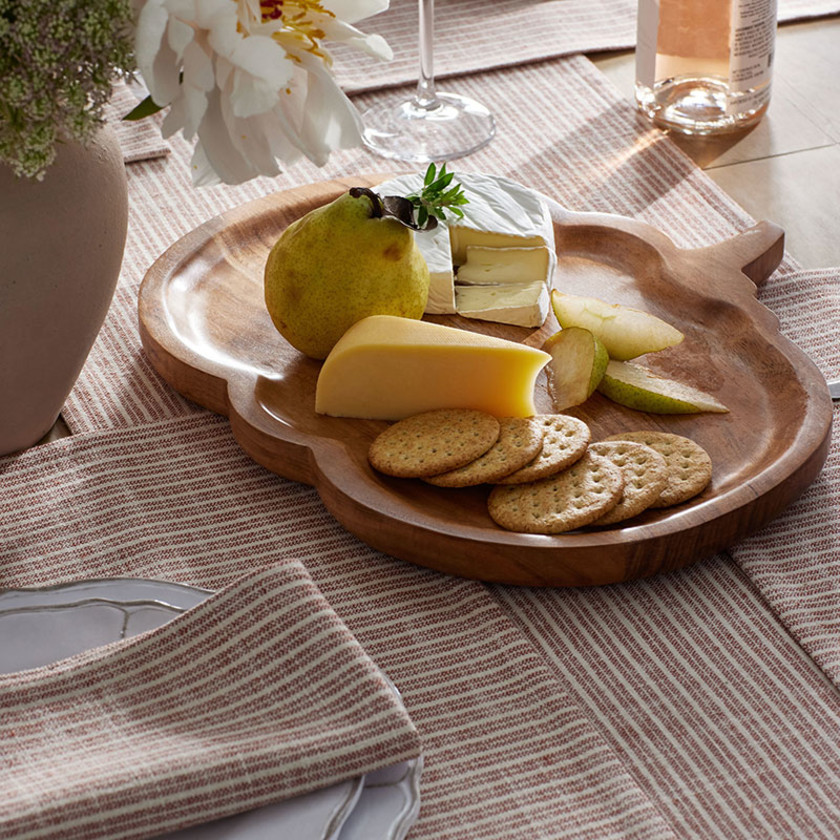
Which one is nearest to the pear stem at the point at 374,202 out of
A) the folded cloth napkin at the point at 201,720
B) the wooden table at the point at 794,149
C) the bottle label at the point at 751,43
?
the folded cloth napkin at the point at 201,720

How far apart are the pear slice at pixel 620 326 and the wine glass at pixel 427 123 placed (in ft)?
1.44

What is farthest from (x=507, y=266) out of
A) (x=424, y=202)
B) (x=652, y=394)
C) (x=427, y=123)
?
(x=427, y=123)

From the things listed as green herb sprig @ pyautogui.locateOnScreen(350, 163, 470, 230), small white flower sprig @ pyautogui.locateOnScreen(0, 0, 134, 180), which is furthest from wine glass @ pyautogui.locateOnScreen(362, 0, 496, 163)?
small white flower sprig @ pyautogui.locateOnScreen(0, 0, 134, 180)

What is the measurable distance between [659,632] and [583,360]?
0.27 meters

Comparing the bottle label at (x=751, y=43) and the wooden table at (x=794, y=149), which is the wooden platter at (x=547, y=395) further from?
the bottle label at (x=751, y=43)

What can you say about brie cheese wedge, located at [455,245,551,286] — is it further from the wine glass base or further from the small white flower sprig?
the small white flower sprig

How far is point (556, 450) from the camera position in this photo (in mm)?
875

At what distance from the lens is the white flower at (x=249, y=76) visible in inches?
25.9

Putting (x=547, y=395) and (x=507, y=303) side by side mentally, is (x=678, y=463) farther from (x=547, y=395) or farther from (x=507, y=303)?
(x=507, y=303)

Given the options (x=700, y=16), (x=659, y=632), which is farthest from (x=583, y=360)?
(x=700, y=16)

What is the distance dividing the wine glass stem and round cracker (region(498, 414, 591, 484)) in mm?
679

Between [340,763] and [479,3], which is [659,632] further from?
[479,3]

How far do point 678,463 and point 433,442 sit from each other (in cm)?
18

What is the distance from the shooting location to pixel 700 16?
4.57 ft
